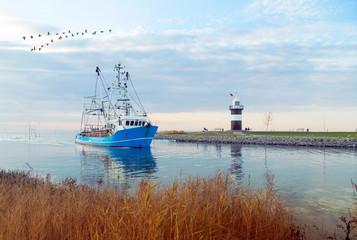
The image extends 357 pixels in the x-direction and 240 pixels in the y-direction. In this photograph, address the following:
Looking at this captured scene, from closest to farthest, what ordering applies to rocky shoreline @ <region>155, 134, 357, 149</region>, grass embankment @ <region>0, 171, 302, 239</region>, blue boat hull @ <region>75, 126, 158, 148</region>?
grass embankment @ <region>0, 171, 302, 239</region>
rocky shoreline @ <region>155, 134, 357, 149</region>
blue boat hull @ <region>75, 126, 158, 148</region>

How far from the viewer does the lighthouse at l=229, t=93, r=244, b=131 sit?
7356cm

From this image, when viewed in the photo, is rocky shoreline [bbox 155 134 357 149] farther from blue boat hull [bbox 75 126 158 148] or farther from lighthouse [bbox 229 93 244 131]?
blue boat hull [bbox 75 126 158 148]

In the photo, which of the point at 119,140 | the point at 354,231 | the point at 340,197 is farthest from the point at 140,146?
the point at 354,231

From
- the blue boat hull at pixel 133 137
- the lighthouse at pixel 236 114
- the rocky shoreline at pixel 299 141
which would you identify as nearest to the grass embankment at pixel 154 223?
the blue boat hull at pixel 133 137

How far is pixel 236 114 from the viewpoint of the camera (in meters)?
74.1

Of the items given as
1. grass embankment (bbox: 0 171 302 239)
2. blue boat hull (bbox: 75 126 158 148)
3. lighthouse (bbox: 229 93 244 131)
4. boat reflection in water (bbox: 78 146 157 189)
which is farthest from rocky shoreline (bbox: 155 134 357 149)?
grass embankment (bbox: 0 171 302 239)

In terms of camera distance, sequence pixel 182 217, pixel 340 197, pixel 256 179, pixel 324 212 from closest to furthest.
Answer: pixel 182 217 < pixel 324 212 < pixel 340 197 < pixel 256 179

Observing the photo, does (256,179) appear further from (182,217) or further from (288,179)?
(182,217)

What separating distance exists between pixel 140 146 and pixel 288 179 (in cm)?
3065

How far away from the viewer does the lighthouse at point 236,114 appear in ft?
241

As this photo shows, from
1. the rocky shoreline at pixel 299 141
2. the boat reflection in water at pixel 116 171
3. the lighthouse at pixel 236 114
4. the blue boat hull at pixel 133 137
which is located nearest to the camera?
the boat reflection in water at pixel 116 171

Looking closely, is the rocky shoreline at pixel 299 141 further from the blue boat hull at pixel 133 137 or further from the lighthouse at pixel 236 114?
the blue boat hull at pixel 133 137

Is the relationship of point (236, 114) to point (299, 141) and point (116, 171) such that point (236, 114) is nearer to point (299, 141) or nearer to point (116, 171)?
point (299, 141)

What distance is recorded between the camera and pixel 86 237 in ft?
14.1
